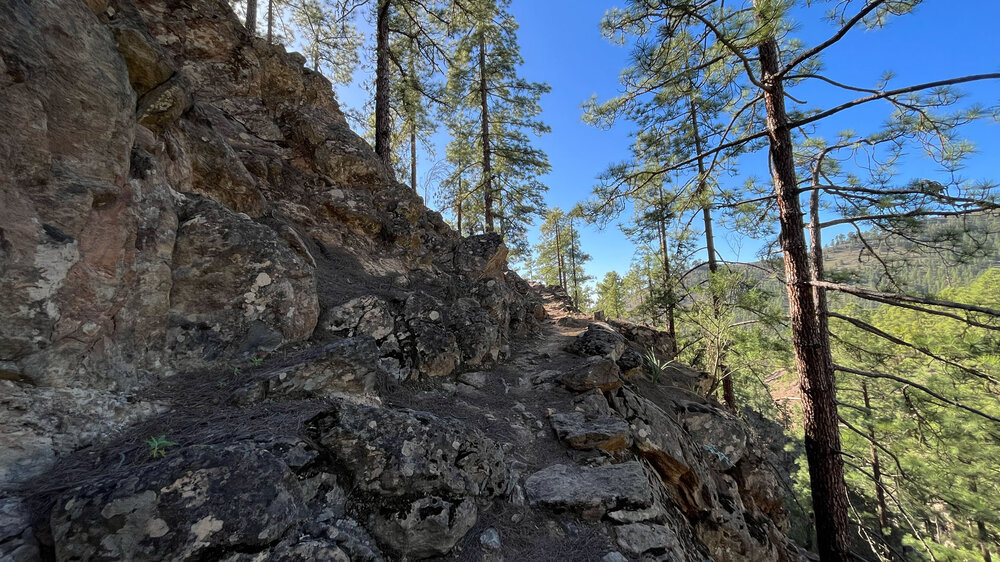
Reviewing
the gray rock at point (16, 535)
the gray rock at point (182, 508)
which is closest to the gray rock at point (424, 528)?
the gray rock at point (182, 508)

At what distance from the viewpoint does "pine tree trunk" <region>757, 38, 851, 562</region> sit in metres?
Answer: 4.24

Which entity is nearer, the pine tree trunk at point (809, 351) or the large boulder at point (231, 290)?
the large boulder at point (231, 290)

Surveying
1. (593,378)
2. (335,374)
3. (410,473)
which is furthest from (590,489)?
(335,374)

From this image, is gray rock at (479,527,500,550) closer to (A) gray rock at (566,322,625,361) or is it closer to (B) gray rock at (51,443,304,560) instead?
(B) gray rock at (51,443,304,560)

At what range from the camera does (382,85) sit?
862 cm

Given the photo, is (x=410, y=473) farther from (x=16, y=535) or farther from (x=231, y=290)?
(x=231, y=290)

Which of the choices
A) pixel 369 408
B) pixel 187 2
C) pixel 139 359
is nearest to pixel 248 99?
pixel 187 2

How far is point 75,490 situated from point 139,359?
58.7 inches

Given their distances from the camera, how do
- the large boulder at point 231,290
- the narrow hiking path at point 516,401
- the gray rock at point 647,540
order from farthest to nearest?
the narrow hiking path at point 516,401, the large boulder at point 231,290, the gray rock at point 647,540

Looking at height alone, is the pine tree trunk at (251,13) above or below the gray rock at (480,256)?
above

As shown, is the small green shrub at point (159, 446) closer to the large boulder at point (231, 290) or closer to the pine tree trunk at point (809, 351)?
the large boulder at point (231, 290)

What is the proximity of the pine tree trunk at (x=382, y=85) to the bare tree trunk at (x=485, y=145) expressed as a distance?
159 inches

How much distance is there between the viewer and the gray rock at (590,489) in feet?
9.22

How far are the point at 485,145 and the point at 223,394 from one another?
11.7 meters
